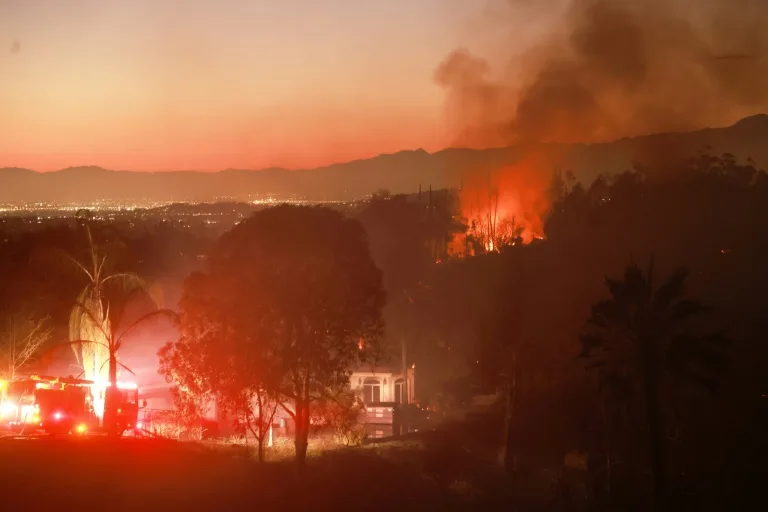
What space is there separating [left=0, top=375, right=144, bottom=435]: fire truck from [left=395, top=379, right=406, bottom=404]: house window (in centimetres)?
2355

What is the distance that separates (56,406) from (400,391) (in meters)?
27.0

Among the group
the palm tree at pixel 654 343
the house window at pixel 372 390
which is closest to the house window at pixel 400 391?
the house window at pixel 372 390

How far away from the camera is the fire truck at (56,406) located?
27578 millimetres

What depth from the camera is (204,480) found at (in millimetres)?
25000

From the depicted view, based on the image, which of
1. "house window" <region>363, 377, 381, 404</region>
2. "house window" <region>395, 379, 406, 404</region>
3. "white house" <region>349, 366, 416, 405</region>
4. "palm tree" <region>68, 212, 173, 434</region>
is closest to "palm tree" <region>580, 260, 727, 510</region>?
"palm tree" <region>68, 212, 173, 434</region>

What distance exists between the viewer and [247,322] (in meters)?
27.9

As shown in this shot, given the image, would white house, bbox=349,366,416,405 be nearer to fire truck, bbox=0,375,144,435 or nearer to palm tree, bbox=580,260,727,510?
fire truck, bbox=0,375,144,435

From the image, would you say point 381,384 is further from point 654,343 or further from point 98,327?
point 654,343

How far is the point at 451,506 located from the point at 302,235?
429 inches

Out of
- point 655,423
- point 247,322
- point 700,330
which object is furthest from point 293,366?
point 700,330

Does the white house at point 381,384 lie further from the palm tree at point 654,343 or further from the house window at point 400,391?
the palm tree at point 654,343

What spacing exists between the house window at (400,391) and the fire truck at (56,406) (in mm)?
23550

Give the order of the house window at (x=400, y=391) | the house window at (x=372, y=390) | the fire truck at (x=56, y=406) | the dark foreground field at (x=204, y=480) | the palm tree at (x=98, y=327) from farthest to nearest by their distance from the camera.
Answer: the house window at (x=400, y=391) < the house window at (x=372, y=390) < the fire truck at (x=56, y=406) < the palm tree at (x=98, y=327) < the dark foreground field at (x=204, y=480)

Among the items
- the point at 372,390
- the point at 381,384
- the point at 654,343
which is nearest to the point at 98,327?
the point at 654,343
